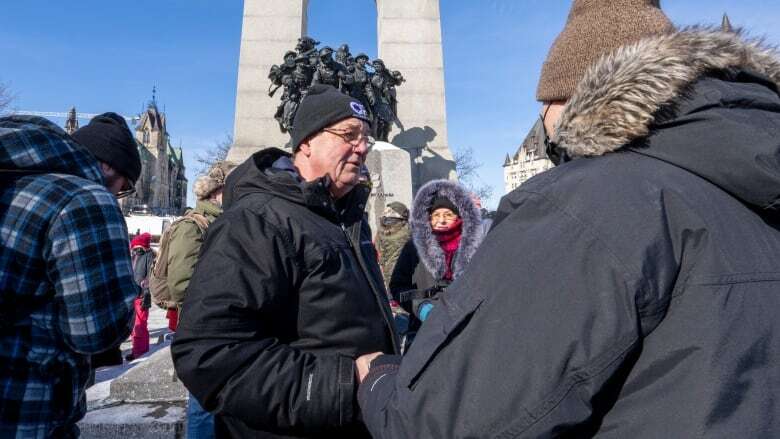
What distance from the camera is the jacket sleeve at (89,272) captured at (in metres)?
1.44

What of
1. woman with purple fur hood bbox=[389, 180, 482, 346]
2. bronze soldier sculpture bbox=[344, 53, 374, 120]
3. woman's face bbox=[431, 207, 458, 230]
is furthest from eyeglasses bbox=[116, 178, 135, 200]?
bronze soldier sculpture bbox=[344, 53, 374, 120]

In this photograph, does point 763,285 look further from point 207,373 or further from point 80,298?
point 80,298

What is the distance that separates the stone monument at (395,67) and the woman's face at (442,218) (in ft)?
32.5

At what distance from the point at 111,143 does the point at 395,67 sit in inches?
540

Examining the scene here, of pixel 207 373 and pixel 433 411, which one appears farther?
pixel 207 373

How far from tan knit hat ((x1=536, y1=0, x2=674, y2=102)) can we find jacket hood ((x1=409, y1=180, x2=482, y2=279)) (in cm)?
251

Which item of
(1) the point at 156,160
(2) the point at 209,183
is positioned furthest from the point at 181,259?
(1) the point at 156,160

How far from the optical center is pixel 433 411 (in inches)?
33.5

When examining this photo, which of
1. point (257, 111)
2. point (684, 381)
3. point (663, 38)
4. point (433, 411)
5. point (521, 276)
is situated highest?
point (257, 111)

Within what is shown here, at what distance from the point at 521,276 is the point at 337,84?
36.4 feet

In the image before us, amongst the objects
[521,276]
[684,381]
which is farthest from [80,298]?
[684,381]

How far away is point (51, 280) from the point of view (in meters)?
1.45

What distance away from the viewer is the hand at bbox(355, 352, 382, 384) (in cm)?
Answer: 139

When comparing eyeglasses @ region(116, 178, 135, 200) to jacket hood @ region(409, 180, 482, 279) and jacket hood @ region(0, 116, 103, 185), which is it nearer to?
jacket hood @ region(0, 116, 103, 185)
